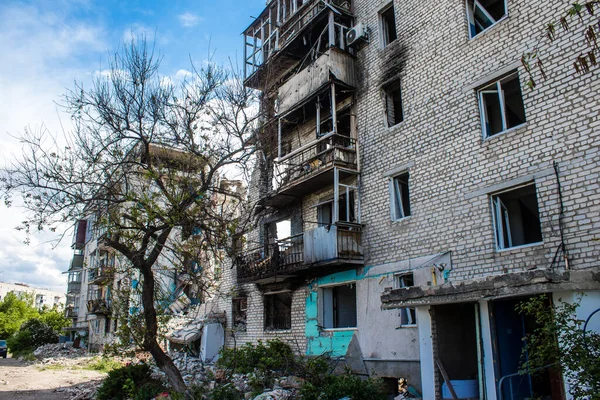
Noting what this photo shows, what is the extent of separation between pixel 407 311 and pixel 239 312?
963cm

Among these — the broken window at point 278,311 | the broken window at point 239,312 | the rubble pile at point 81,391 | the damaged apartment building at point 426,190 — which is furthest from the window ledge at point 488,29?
the rubble pile at point 81,391

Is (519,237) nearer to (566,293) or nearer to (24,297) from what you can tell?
(566,293)

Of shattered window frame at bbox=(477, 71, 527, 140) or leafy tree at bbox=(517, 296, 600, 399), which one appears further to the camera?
shattered window frame at bbox=(477, 71, 527, 140)

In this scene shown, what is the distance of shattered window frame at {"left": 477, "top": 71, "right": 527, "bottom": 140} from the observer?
423 inches

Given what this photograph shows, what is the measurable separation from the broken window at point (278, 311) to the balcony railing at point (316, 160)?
412 cm


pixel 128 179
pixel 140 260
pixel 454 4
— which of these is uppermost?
pixel 454 4

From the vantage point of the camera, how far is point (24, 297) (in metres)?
75.4

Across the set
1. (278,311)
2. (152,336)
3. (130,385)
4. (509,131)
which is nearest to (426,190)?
(509,131)

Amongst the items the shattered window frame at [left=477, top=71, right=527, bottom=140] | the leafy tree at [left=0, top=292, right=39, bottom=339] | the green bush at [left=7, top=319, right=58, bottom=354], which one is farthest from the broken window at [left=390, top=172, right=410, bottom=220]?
the leafy tree at [left=0, top=292, right=39, bottom=339]

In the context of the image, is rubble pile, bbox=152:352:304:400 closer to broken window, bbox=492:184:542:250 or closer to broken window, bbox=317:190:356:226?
broken window, bbox=317:190:356:226

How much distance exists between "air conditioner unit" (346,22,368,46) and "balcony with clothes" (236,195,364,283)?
504 centimetres

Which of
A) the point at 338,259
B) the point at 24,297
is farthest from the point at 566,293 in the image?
the point at 24,297

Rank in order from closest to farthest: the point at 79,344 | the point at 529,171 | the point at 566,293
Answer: the point at 566,293
the point at 529,171
the point at 79,344

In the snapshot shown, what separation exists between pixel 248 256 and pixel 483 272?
9.94m
